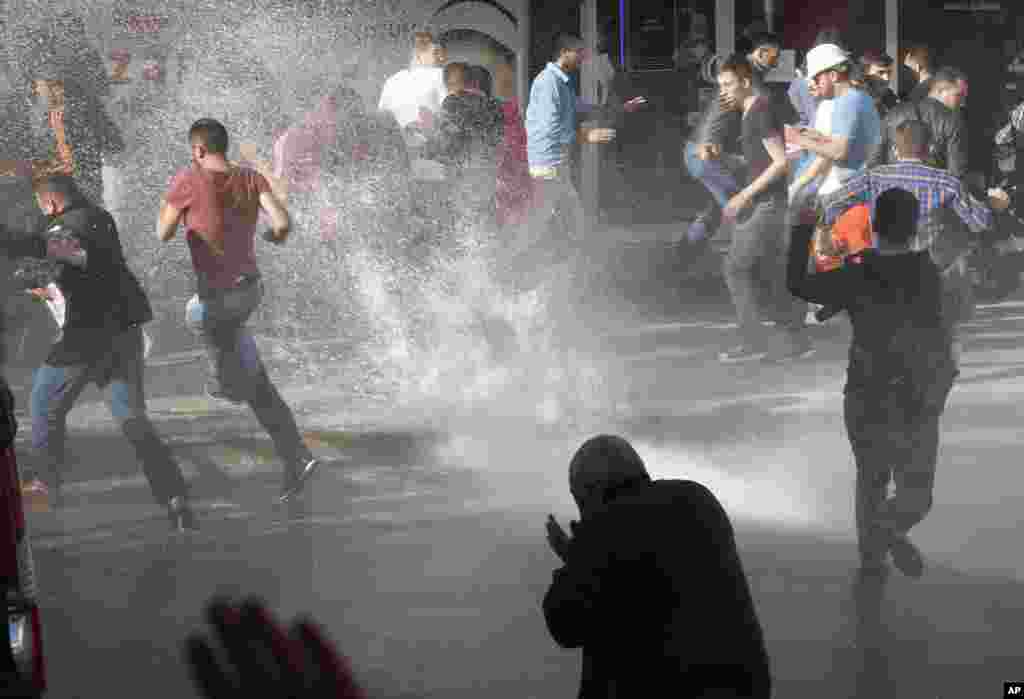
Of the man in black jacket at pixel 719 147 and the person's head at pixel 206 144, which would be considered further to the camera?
the man in black jacket at pixel 719 147

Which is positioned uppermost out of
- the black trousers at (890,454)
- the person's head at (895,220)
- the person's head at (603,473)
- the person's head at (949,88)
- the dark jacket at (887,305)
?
the person's head at (949,88)

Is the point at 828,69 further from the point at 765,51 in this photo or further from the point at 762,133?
the point at 765,51

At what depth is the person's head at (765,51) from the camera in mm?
11422

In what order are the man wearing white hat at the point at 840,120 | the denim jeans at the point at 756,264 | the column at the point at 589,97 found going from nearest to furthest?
1. the man wearing white hat at the point at 840,120
2. the denim jeans at the point at 756,264
3. the column at the point at 589,97

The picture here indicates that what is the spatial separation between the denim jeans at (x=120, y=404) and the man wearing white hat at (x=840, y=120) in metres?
4.33

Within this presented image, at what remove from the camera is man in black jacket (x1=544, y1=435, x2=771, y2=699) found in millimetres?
3396

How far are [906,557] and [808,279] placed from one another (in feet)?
3.21

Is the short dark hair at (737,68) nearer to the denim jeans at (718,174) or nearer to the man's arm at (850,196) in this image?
the denim jeans at (718,174)

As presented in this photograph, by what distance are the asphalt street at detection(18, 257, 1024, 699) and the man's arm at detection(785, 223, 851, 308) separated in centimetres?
96

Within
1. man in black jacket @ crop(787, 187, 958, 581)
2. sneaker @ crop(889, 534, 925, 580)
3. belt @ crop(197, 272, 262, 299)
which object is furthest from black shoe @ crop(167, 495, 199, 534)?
sneaker @ crop(889, 534, 925, 580)

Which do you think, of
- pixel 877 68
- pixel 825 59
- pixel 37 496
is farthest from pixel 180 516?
pixel 877 68

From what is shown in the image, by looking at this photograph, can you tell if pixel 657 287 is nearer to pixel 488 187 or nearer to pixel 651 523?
pixel 488 187

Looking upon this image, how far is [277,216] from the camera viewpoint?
7457mm

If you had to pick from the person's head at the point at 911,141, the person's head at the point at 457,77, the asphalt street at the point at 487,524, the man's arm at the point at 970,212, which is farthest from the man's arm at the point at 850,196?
the person's head at the point at 457,77
